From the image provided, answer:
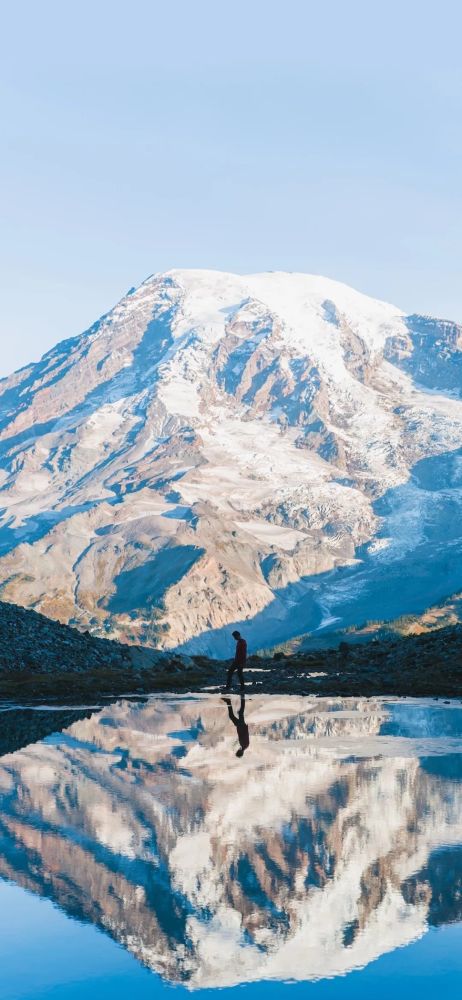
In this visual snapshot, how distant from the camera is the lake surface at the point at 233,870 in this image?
39.6 ft

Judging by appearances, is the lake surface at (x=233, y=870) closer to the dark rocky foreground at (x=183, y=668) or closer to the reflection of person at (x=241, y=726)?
the reflection of person at (x=241, y=726)

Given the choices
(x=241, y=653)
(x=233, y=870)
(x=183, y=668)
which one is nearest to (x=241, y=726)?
(x=241, y=653)

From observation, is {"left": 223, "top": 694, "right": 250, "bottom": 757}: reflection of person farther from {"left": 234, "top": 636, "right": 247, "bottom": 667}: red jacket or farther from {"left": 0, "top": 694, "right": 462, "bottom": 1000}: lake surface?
{"left": 234, "top": 636, "right": 247, "bottom": 667}: red jacket

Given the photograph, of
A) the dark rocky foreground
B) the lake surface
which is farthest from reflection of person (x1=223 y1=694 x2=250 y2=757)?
the dark rocky foreground

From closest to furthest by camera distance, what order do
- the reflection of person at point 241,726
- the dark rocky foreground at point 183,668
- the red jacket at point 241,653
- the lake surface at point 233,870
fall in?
Result: the lake surface at point 233,870 → the reflection of person at point 241,726 → the red jacket at point 241,653 → the dark rocky foreground at point 183,668

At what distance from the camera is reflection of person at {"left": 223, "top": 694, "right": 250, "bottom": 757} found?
1102 inches

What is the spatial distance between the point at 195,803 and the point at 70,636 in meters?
46.1

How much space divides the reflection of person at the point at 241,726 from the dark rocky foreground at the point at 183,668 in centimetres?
658

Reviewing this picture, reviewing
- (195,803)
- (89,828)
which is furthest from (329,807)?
(89,828)

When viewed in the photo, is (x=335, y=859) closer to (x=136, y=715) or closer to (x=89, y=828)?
(x=89, y=828)

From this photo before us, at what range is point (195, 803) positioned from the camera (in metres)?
20.4

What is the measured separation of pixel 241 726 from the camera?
108 ft

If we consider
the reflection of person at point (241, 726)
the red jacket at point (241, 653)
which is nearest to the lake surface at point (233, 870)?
the reflection of person at point (241, 726)

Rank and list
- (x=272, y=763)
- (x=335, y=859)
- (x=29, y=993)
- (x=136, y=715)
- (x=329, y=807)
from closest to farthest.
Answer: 1. (x=29, y=993)
2. (x=335, y=859)
3. (x=329, y=807)
4. (x=272, y=763)
5. (x=136, y=715)
